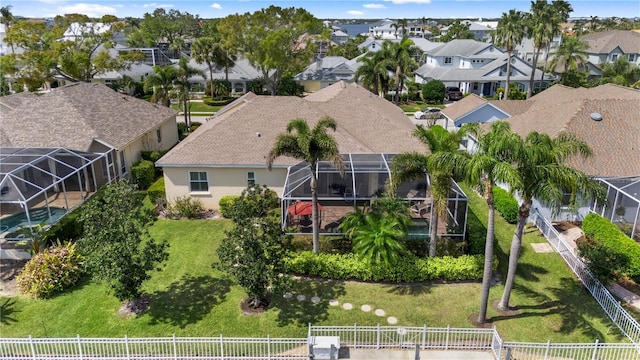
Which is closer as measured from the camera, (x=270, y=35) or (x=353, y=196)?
Result: (x=353, y=196)

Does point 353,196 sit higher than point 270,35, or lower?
lower

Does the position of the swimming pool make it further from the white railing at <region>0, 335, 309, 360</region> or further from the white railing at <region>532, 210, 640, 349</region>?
the white railing at <region>532, 210, 640, 349</region>

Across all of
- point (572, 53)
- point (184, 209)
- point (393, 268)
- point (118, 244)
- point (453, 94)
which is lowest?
point (393, 268)

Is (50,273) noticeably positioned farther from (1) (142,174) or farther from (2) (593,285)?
(2) (593,285)

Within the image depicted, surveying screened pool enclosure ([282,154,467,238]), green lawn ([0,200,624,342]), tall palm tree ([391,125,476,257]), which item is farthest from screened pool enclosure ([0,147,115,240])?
tall palm tree ([391,125,476,257])

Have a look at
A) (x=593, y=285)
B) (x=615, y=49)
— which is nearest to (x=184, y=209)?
(x=593, y=285)

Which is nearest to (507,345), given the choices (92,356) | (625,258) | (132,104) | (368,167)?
(625,258)

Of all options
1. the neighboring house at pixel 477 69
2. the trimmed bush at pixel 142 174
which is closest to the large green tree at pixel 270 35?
the neighboring house at pixel 477 69
